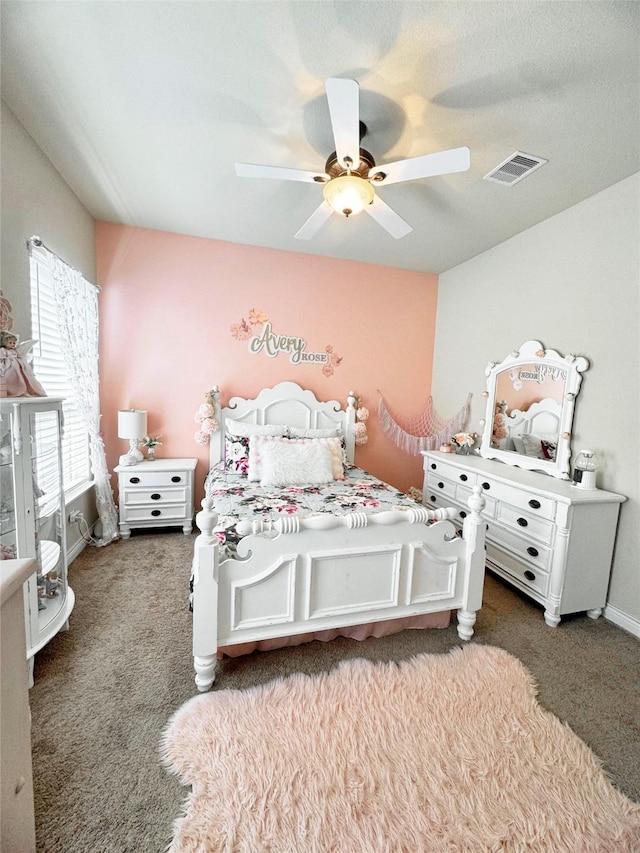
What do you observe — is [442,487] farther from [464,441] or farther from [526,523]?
[526,523]

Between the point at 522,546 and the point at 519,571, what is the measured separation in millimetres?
174

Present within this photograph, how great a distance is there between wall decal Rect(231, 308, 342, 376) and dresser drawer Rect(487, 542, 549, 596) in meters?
2.21

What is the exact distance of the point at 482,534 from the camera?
191 centimetres

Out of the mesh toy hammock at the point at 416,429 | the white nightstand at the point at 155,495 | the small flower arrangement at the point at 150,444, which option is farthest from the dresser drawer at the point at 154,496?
the mesh toy hammock at the point at 416,429

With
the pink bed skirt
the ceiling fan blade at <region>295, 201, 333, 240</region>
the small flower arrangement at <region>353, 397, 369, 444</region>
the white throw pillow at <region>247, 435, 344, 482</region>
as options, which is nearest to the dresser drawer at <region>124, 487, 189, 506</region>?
the white throw pillow at <region>247, 435, 344, 482</region>

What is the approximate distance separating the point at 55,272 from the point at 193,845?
2.93 meters

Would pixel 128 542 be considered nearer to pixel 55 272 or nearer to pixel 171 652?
pixel 171 652

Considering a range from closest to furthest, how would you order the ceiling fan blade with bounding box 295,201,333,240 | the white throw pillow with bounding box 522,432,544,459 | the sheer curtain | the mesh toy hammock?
1. the ceiling fan blade with bounding box 295,201,333,240
2. the sheer curtain
3. the white throw pillow with bounding box 522,432,544,459
4. the mesh toy hammock

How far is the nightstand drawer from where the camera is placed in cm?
304

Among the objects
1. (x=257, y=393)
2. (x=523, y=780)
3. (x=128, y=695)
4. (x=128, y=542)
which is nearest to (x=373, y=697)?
(x=523, y=780)

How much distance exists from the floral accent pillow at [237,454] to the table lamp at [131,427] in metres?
0.72

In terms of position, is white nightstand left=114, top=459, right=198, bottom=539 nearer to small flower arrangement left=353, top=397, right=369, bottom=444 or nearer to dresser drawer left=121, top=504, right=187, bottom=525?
dresser drawer left=121, top=504, right=187, bottom=525

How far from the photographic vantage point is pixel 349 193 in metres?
1.69

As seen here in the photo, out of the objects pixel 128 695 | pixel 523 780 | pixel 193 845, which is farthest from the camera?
pixel 128 695
